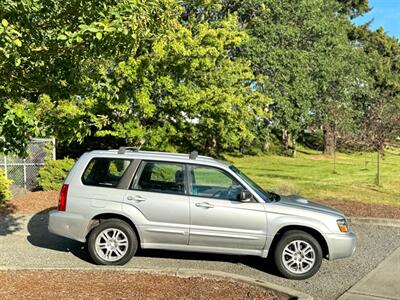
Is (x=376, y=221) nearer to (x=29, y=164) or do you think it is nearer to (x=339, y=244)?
(x=339, y=244)

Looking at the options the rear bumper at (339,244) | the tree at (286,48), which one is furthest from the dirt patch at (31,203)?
the tree at (286,48)

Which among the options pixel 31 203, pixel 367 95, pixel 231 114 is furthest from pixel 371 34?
pixel 31 203

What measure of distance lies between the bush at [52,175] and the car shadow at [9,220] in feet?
7.16

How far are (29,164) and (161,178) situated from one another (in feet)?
27.7

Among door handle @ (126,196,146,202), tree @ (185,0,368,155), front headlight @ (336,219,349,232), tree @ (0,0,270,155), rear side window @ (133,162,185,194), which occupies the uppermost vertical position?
tree @ (185,0,368,155)

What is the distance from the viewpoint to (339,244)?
650 centimetres

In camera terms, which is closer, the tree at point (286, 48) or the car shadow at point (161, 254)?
the car shadow at point (161, 254)

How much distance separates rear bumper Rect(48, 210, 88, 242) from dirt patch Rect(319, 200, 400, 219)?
641 cm

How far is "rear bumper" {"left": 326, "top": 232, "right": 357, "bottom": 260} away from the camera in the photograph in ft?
21.3

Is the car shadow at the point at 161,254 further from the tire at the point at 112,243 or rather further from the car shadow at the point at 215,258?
the tire at the point at 112,243

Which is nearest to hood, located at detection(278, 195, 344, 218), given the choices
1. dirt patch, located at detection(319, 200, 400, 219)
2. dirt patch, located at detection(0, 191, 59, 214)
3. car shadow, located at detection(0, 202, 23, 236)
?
dirt patch, located at detection(319, 200, 400, 219)

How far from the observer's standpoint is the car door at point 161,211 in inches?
262

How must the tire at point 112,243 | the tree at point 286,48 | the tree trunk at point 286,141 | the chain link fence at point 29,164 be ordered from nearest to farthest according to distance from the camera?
the tire at point 112,243, the chain link fence at point 29,164, the tree at point 286,48, the tree trunk at point 286,141

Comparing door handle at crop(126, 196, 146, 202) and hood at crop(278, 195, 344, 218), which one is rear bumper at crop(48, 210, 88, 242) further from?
hood at crop(278, 195, 344, 218)
